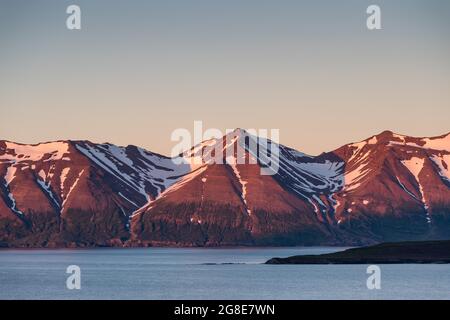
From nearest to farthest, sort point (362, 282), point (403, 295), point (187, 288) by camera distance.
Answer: point (403, 295) → point (187, 288) → point (362, 282)

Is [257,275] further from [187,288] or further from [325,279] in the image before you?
[187,288]

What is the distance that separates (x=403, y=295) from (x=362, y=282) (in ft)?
95.8

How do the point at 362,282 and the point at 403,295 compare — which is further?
the point at 362,282
